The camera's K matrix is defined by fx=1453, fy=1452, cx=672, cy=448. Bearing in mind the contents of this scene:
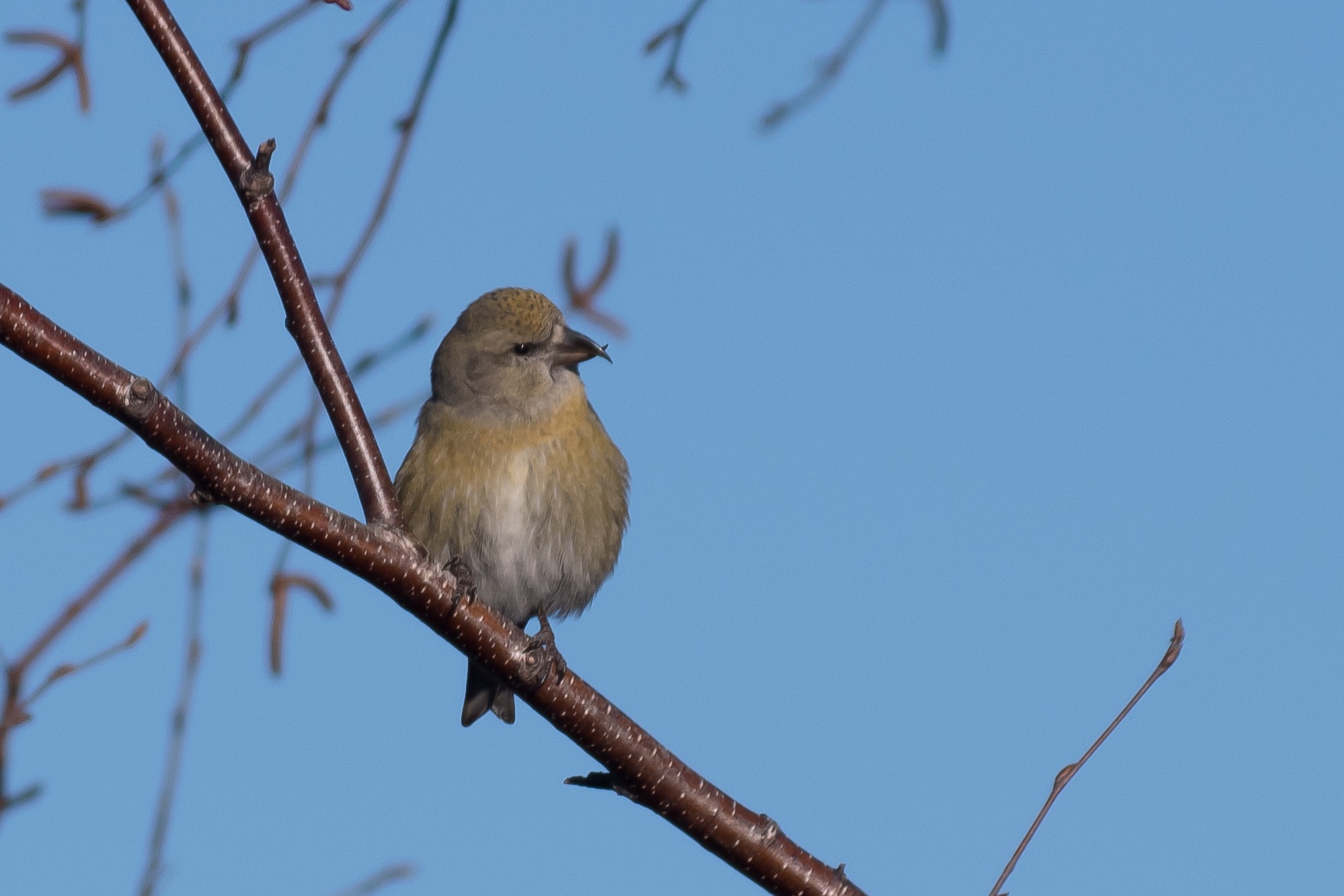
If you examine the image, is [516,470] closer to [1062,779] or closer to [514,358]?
[514,358]

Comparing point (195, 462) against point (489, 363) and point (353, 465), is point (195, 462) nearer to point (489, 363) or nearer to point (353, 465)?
point (353, 465)

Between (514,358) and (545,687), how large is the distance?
224 cm

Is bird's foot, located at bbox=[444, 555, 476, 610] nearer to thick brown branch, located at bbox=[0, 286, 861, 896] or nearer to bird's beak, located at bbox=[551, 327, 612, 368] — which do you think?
thick brown branch, located at bbox=[0, 286, 861, 896]

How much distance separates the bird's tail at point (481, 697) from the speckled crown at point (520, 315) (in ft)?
4.33

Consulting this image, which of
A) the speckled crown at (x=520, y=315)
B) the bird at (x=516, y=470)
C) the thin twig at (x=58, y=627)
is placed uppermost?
the speckled crown at (x=520, y=315)

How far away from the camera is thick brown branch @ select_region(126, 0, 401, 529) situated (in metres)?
3.12

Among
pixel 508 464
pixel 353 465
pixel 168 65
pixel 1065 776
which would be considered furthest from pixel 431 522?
pixel 1065 776

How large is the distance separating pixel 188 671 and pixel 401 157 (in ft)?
4.30

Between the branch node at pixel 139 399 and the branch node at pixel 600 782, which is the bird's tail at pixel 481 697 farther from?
the branch node at pixel 139 399

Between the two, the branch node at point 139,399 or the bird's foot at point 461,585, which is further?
the bird's foot at point 461,585

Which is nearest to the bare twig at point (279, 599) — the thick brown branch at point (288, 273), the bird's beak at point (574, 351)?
the thick brown branch at point (288, 273)

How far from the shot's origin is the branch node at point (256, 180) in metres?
3.13

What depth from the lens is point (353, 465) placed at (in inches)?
Result: 138

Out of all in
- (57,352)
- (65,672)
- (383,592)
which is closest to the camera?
(57,352)
